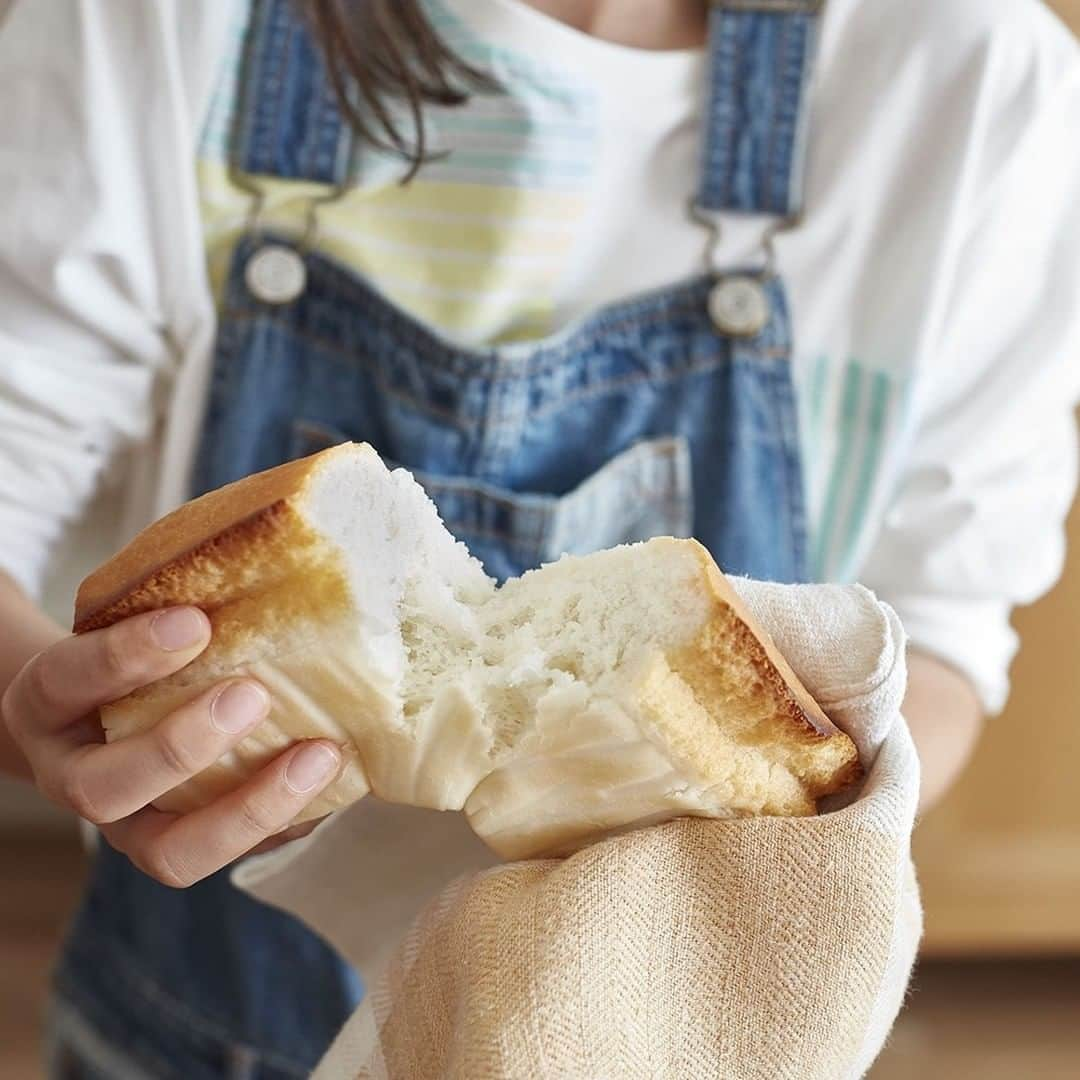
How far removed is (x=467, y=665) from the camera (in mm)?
408

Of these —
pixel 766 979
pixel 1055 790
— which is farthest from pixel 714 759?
pixel 1055 790

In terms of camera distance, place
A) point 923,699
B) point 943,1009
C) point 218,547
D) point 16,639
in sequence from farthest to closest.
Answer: point 943,1009, point 923,699, point 16,639, point 218,547

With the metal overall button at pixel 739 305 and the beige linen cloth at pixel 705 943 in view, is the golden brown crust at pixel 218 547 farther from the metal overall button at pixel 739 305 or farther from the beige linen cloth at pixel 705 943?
the metal overall button at pixel 739 305

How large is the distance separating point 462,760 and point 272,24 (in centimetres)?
41

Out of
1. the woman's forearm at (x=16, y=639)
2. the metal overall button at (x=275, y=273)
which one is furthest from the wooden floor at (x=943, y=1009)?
the metal overall button at (x=275, y=273)

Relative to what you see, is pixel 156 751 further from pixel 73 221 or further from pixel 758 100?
pixel 758 100

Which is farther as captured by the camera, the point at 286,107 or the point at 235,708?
the point at 286,107

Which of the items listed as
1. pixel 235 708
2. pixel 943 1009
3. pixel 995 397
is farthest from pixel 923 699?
pixel 943 1009

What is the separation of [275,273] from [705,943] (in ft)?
1.31

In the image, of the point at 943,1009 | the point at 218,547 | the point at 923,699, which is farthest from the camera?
the point at 943,1009

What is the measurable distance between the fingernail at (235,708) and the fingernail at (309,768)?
0.08 feet

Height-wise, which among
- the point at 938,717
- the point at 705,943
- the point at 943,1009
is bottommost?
the point at 943,1009

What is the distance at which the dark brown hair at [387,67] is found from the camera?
621 mm

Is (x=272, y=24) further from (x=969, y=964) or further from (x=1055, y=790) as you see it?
(x=969, y=964)
